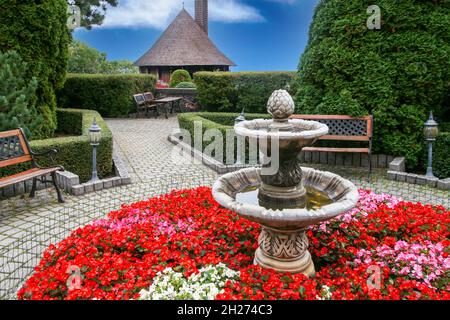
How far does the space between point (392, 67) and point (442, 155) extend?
209 cm

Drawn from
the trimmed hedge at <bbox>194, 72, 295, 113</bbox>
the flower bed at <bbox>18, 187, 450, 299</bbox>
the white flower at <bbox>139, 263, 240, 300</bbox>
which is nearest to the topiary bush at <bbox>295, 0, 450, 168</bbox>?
the flower bed at <bbox>18, 187, 450, 299</bbox>

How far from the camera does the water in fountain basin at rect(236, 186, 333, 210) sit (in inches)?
160

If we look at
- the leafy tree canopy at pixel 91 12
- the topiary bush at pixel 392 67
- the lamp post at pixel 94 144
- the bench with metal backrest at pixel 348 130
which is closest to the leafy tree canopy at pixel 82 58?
the leafy tree canopy at pixel 91 12

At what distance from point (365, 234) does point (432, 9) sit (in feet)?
19.6

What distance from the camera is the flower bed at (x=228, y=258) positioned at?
11.0ft

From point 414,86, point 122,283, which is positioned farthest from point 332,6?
point 122,283

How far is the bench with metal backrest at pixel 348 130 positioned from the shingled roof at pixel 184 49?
2554cm

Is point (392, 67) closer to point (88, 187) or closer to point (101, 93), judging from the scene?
point (88, 187)

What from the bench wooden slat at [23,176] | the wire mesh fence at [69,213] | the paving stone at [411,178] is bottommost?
the wire mesh fence at [69,213]

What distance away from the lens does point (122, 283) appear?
352cm

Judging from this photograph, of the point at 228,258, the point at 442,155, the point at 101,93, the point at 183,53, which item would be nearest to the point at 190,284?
the point at 228,258

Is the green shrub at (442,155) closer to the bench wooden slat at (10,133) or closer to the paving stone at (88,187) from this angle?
the paving stone at (88,187)

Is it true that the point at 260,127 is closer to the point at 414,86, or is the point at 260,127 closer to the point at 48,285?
the point at 48,285

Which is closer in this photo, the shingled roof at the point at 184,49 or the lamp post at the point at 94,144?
the lamp post at the point at 94,144
